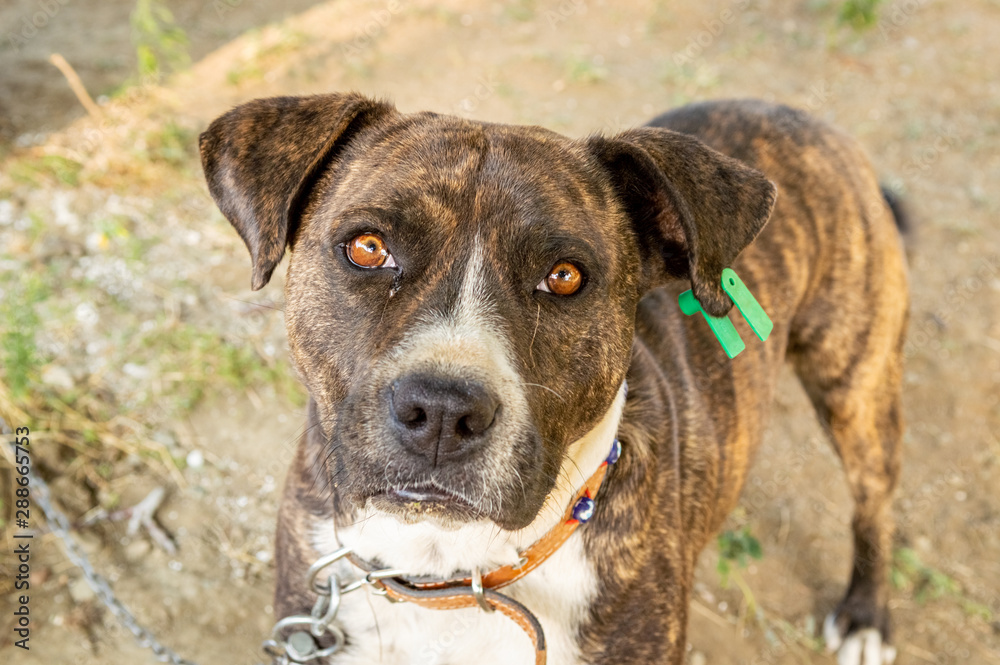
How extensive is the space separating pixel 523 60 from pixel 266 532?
5143mm

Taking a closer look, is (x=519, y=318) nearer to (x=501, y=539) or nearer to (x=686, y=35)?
(x=501, y=539)

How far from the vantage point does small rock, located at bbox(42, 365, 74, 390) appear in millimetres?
3789

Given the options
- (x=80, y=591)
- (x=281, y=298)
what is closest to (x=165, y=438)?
(x=80, y=591)

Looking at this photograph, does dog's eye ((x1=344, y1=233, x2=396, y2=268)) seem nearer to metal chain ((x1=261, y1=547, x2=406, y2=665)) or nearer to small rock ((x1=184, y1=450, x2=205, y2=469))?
metal chain ((x1=261, y1=547, x2=406, y2=665))

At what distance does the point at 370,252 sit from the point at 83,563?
1897mm

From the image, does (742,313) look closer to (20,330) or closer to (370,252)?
(370,252)

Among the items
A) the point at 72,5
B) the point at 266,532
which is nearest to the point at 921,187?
the point at 266,532

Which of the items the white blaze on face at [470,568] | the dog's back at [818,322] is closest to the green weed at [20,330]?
the white blaze on face at [470,568]

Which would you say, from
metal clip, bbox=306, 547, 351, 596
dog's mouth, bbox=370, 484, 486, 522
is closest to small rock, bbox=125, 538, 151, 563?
metal clip, bbox=306, 547, 351, 596

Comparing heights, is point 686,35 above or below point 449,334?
below

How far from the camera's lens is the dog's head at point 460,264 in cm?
171

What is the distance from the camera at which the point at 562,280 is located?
6.49ft

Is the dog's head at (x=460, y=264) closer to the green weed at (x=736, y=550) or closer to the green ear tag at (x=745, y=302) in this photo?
the green ear tag at (x=745, y=302)

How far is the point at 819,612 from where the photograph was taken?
11.9 ft
